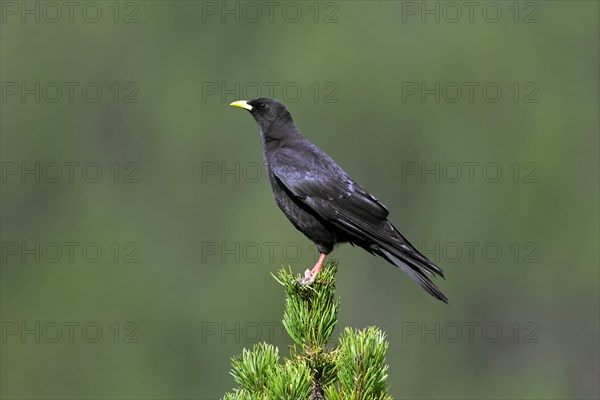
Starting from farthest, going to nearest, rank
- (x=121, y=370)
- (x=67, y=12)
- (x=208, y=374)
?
(x=67, y=12), (x=121, y=370), (x=208, y=374)

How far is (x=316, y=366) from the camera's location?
5.47 meters

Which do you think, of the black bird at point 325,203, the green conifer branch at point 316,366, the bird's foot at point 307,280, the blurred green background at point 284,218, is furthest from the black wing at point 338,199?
the blurred green background at point 284,218

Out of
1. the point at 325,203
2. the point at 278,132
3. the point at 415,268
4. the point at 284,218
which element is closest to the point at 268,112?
the point at 278,132

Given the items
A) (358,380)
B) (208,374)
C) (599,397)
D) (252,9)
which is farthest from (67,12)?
(358,380)

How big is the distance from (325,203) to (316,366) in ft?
10.1

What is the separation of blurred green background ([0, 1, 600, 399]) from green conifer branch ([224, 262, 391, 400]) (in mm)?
31346

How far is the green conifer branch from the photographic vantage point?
16.4 ft

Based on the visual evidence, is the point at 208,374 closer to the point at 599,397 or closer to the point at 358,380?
the point at 599,397

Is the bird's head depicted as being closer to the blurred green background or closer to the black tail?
the black tail

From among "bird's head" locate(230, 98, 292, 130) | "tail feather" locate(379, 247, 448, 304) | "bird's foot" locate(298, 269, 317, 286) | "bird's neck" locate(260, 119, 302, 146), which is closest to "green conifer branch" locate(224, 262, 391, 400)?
"bird's foot" locate(298, 269, 317, 286)

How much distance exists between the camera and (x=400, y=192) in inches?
2119

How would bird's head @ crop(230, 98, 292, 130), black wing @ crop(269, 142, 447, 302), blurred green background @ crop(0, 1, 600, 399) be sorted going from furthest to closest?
blurred green background @ crop(0, 1, 600, 399)
bird's head @ crop(230, 98, 292, 130)
black wing @ crop(269, 142, 447, 302)

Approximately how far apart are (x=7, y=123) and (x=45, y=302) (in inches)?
751

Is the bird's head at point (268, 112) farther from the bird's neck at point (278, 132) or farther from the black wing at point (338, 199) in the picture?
the black wing at point (338, 199)
